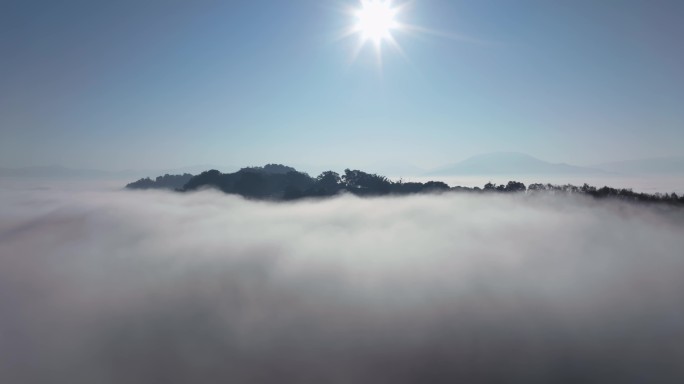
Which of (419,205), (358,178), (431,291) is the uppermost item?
(358,178)

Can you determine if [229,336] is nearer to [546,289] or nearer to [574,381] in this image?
[574,381]

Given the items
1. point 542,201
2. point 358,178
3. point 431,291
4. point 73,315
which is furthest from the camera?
point 358,178

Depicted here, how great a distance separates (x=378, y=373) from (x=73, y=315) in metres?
78.1

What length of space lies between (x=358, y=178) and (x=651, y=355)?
9706 centimetres

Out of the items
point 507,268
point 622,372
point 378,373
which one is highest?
point 507,268

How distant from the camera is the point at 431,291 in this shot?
313 feet

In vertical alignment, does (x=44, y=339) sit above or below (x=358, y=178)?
→ below

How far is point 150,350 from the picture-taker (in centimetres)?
8244

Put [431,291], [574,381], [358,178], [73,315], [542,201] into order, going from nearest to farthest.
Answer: [574,381], [73,315], [431,291], [542,201], [358,178]

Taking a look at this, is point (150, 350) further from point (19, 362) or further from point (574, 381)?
point (574, 381)

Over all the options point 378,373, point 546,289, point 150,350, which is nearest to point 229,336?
point 150,350

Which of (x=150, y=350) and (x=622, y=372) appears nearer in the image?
(x=622, y=372)

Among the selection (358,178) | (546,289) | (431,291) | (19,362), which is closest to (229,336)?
(19,362)

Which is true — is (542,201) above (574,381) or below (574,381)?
above
